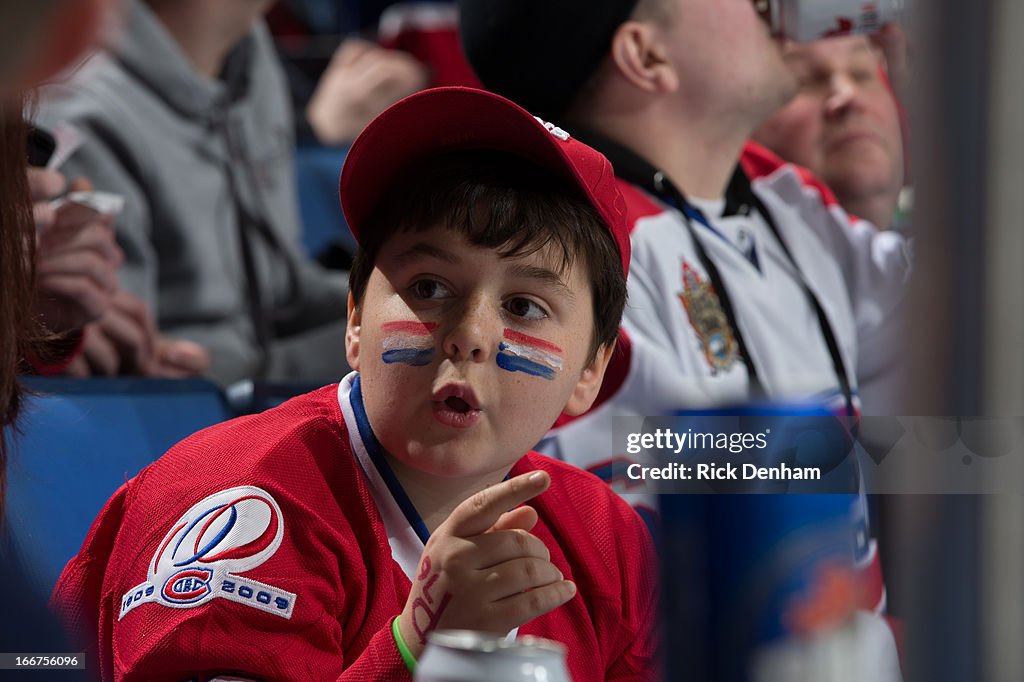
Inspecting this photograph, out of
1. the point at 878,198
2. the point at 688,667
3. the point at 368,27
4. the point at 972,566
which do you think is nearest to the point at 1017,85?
the point at 972,566

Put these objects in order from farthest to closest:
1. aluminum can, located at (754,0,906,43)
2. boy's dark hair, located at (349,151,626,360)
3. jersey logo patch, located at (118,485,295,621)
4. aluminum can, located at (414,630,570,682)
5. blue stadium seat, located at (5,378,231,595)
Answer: aluminum can, located at (754,0,906,43)
blue stadium seat, located at (5,378,231,595)
boy's dark hair, located at (349,151,626,360)
jersey logo patch, located at (118,485,295,621)
aluminum can, located at (414,630,570,682)

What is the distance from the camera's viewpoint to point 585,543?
0.90 m

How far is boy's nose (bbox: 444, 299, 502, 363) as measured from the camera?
740 mm

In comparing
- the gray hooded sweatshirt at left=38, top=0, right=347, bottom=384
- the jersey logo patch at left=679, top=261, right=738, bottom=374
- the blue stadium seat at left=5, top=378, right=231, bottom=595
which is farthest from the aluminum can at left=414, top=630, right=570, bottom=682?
the gray hooded sweatshirt at left=38, top=0, right=347, bottom=384

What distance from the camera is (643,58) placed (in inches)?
51.2

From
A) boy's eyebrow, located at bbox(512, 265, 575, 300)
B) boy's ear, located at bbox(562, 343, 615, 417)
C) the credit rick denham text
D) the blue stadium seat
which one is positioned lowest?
the blue stadium seat

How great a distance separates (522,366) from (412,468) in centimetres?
11

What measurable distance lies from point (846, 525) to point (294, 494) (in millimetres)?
354

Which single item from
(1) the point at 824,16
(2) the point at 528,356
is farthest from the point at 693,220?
(2) the point at 528,356

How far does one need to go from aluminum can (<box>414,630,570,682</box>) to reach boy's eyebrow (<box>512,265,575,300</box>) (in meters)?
0.38

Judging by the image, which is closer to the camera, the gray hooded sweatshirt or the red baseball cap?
the red baseball cap

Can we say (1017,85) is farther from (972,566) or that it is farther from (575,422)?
(575,422)

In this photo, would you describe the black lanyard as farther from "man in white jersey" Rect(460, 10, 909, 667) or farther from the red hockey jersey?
the red hockey jersey

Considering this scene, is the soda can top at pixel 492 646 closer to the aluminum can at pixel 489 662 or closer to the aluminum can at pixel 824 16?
the aluminum can at pixel 489 662
